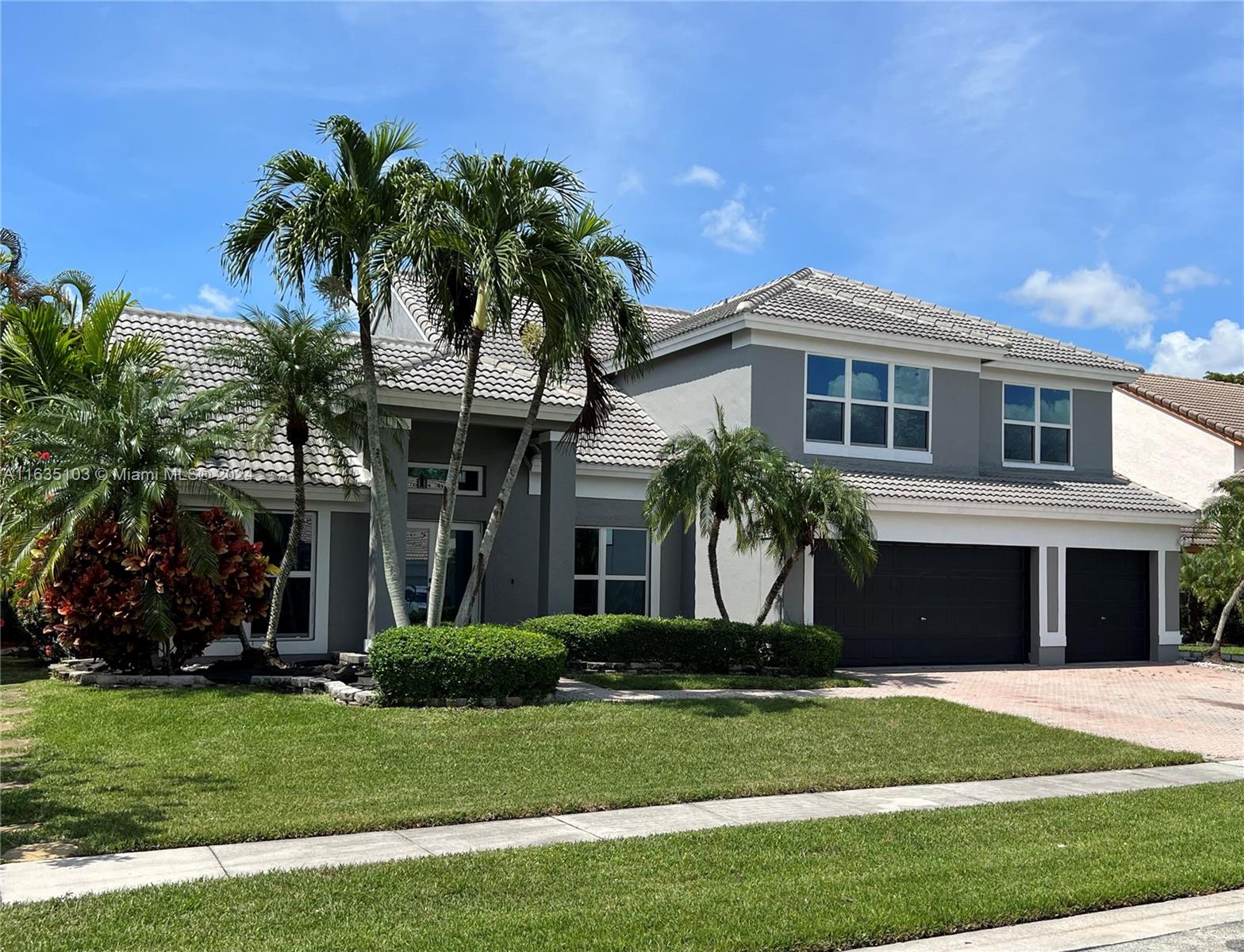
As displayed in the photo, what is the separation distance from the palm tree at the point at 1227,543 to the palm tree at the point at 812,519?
9512 mm

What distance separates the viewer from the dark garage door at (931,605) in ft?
66.4

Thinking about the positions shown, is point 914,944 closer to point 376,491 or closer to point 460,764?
point 460,764

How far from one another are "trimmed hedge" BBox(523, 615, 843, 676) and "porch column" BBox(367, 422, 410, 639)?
220cm

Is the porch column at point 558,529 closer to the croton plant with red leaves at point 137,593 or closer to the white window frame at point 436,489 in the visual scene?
the white window frame at point 436,489

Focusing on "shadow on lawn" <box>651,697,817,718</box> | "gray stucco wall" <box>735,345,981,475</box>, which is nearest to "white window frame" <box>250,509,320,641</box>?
"shadow on lawn" <box>651,697,817,718</box>

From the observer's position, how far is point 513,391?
18.1m

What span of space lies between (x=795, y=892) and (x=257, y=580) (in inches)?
415

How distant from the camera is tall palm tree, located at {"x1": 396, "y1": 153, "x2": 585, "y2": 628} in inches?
525

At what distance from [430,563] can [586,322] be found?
22.9 ft

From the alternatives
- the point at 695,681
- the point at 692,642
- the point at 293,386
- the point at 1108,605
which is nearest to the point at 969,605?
the point at 1108,605

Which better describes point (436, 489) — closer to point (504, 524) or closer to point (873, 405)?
point (504, 524)

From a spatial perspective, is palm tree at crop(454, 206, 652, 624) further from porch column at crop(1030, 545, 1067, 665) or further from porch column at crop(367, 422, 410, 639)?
porch column at crop(1030, 545, 1067, 665)

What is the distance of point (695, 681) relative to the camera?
53.5 ft

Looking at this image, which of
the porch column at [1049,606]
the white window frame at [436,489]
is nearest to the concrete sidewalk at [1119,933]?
the white window frame at [436,489]
